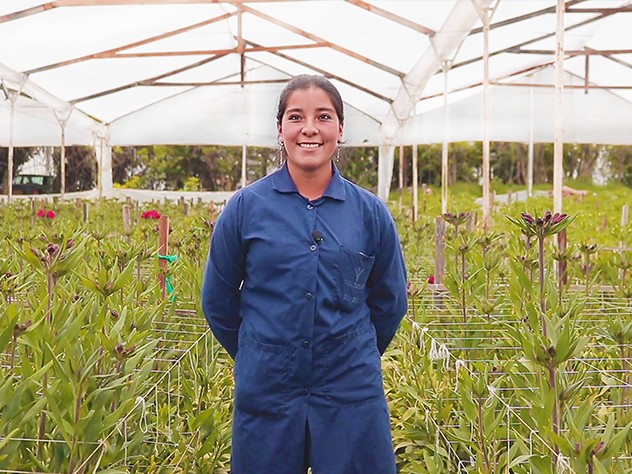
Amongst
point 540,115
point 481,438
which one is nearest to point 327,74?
point 540,115

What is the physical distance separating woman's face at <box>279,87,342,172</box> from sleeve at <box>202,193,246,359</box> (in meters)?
0.18

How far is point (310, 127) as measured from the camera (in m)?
1.59

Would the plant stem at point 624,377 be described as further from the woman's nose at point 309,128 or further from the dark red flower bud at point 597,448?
the woman's nose at point 309,128

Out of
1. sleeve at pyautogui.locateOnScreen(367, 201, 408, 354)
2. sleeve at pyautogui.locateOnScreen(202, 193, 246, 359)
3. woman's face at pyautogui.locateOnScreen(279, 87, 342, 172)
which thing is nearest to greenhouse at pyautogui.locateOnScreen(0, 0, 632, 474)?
sleeve at pyautogui.locateOnScreen(202, 193, 246, 359)

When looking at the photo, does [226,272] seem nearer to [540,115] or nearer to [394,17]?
[394,17]

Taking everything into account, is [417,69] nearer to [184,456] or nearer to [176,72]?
[176,72]

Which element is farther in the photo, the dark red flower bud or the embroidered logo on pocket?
the embroidered logo on pocket

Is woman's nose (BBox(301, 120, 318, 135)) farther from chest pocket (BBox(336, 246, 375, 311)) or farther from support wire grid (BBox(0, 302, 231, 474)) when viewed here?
support wire grid (BBox(0, 302, 231, 474))

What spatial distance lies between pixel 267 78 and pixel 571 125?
5468 millimetres

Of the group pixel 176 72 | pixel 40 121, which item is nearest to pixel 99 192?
pixel 40 121

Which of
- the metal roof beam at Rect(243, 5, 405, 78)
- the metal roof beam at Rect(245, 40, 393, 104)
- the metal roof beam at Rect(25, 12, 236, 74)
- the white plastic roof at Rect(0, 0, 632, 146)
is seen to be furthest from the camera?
the metal roof beam at Rect(245, 40, 393, 104)

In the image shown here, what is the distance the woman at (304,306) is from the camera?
5.16ft

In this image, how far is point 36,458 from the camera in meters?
1.70

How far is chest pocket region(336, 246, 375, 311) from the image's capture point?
1.61 meters
